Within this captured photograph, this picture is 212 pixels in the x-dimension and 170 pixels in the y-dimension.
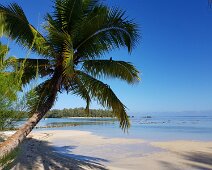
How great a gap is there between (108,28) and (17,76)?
4.75 meters

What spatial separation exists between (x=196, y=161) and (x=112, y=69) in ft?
29.6

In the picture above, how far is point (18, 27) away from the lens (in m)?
8.81

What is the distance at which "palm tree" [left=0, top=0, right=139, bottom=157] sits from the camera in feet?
28.3

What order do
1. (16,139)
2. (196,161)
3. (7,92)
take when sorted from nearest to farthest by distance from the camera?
(7,92) → (16,139) → (196,161)

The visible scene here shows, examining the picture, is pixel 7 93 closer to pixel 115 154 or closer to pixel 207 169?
pixel 207 169

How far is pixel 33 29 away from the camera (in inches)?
351

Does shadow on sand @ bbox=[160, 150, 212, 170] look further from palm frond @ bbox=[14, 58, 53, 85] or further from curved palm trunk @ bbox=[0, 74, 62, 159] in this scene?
curved palm trunk @ bbox=[0, 74, 62, 159]

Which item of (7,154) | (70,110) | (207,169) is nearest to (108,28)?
(7,154)

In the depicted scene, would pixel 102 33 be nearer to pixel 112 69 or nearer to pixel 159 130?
pixel 112 69

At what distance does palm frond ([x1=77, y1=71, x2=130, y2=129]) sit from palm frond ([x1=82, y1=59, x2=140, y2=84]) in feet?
1.02

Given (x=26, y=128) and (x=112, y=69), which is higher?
(x=112, y=69)

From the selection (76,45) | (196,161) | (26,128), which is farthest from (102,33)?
(196,161)

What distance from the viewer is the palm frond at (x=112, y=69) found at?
9.76 m

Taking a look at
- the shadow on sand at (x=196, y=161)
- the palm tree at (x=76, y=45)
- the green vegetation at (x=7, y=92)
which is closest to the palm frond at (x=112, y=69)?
the palm tree at (x=76, y=45)
